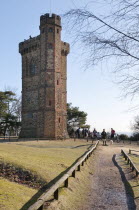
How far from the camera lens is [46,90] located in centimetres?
3675

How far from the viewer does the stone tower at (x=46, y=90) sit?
35938 millimetres

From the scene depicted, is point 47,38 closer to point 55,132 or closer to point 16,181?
point 55,132

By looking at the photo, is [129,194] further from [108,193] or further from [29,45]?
[29,45]

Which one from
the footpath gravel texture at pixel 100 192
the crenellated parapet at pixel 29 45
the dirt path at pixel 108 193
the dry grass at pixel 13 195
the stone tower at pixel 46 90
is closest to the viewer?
the dry grass at pixel 13 195

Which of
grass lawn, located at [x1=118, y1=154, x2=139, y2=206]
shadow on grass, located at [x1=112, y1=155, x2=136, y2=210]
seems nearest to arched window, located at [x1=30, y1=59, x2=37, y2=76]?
grass lawn, located at [x1=118, y1=154, x2=139, y2=206]

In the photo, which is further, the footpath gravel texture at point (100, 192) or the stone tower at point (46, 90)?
the stone tower at point (46, 90)

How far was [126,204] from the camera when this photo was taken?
25.1ft

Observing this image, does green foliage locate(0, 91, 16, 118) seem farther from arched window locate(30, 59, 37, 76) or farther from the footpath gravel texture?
the footpath gravel texture

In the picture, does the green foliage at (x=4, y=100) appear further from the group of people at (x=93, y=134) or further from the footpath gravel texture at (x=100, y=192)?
the footpath gravel texture at (x=100, y=192)

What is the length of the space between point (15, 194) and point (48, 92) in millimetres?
30310

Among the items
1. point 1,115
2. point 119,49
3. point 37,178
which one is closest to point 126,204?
point 37,178

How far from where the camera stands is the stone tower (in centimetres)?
3594

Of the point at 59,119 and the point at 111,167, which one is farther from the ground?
the point at 59,119

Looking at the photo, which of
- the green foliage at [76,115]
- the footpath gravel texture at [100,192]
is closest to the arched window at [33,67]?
A: the green foliage at [76,115]
